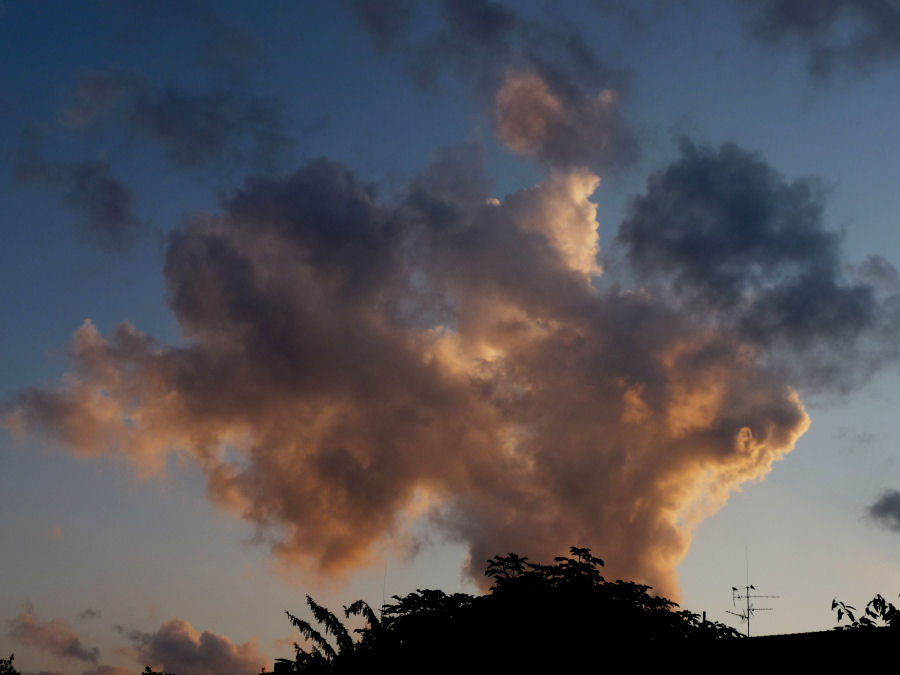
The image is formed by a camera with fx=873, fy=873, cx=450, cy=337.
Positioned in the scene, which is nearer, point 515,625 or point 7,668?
point 515,625

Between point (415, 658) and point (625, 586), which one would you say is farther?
point (625, 586)

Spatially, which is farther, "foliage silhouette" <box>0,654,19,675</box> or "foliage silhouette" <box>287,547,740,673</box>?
"foliage silhouette" <box>0,654,19,675</box>

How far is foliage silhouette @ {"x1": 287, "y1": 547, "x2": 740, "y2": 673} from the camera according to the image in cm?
3309

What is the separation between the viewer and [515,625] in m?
36.8

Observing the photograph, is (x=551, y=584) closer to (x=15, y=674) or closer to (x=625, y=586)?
(x=625, y=586)

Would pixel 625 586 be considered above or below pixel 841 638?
above

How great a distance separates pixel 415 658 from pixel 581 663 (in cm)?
695

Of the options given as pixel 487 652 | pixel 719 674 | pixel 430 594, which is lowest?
pixel 719 674

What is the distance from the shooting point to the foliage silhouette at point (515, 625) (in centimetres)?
3309

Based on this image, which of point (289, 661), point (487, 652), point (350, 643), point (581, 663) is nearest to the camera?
point (581, 663)

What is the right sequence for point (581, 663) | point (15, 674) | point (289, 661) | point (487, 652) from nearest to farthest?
point (581, 663) → point (487, 652) → point (289, 661) → point (15, 674)

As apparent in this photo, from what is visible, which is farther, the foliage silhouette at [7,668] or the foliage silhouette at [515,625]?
the foliage silhouette at [7,668]

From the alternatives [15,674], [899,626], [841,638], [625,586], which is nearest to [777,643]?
[841,638]

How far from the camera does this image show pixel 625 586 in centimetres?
4131
